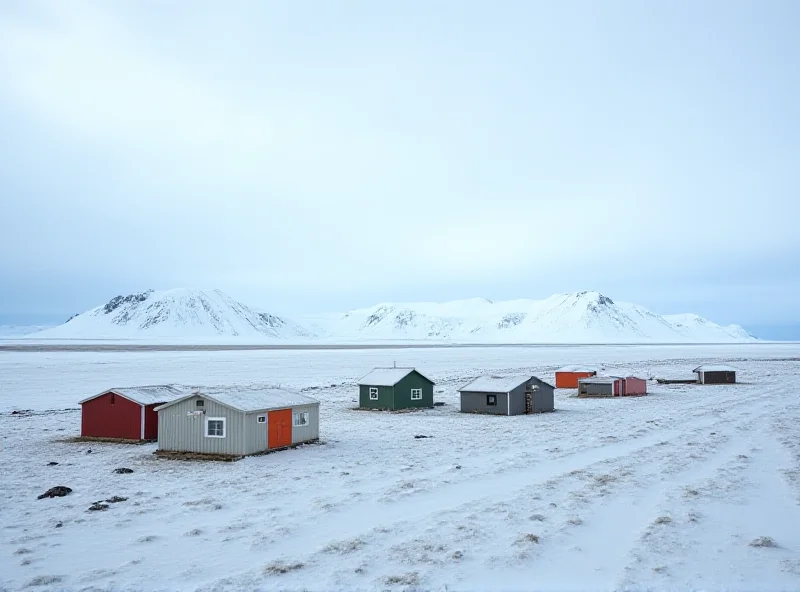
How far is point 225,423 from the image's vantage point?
92.2ft

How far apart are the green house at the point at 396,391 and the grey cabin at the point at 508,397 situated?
12.0ft

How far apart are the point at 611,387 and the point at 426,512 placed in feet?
139

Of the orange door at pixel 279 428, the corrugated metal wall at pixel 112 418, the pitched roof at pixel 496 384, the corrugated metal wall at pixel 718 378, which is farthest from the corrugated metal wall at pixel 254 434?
the corrugated metal wall at pixel 718 378

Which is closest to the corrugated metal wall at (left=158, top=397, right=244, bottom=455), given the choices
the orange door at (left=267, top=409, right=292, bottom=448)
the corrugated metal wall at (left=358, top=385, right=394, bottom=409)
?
the orange door at (left=267, top=409, right=292, bottom=448)

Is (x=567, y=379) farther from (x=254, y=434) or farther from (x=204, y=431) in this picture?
(x=204, y=431)

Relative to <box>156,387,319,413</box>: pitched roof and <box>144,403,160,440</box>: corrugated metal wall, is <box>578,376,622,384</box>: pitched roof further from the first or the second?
<box>144,403,160,440</box>: corrugated metal wall

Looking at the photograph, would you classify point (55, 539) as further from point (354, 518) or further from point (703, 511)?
point (703, 511)

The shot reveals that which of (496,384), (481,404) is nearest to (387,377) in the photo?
(481,404)

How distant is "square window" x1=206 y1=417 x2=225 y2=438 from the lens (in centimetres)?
2816

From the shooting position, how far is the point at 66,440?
32.8 metres

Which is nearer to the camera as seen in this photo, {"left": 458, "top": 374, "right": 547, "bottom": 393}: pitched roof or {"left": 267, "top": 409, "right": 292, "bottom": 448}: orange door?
{"left": 267, "top": 409, "right": 292, "bottom": 448}: orange door

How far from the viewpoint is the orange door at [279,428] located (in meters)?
29.3

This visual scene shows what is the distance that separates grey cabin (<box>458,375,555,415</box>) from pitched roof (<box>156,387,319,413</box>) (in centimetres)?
1617

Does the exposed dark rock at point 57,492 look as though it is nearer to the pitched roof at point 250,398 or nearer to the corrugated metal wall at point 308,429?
the pitched roof at point 250,398
